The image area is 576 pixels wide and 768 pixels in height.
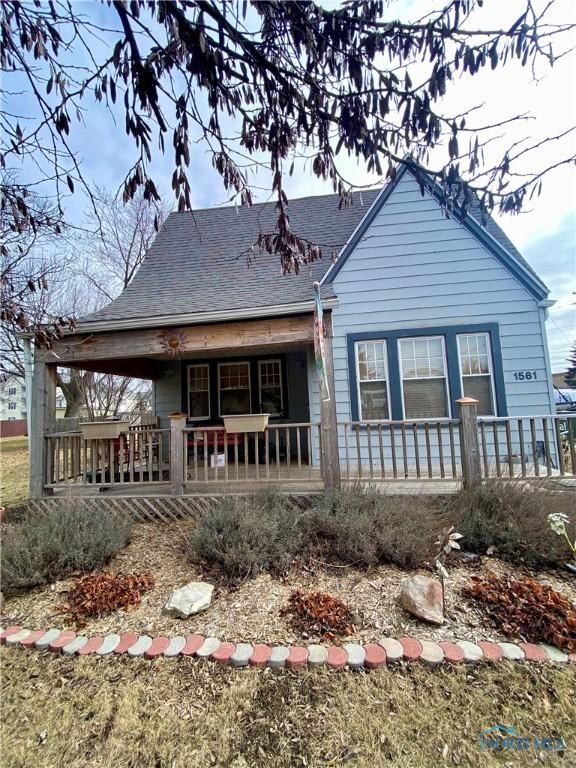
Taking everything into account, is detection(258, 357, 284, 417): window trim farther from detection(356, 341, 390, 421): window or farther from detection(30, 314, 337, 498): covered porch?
detection(356, 341, 390, 421): window

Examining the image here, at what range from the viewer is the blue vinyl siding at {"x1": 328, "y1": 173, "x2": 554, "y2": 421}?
652cm

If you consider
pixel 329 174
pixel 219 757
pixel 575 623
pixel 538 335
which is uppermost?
pixel 329 174

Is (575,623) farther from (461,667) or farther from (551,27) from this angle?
(551,27)

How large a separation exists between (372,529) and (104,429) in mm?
4189

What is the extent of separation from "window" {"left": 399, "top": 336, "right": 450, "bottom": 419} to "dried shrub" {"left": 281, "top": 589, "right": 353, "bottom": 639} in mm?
4393

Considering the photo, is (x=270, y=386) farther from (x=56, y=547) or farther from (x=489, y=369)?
(x=56, y=547)

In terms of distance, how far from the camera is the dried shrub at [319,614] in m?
2.76

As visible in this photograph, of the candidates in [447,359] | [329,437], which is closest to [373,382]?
[447,359]

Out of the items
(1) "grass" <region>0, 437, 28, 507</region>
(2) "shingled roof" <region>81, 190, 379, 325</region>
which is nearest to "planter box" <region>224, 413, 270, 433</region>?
(2) "shingled roof" <region>81, 190, 379, 325</region>

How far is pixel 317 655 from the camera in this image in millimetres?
2510

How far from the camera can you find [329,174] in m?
2.92

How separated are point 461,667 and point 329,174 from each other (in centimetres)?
366

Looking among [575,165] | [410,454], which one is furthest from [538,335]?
[575,165]

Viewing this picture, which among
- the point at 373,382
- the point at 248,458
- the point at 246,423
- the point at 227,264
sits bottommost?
the point at 248,458
